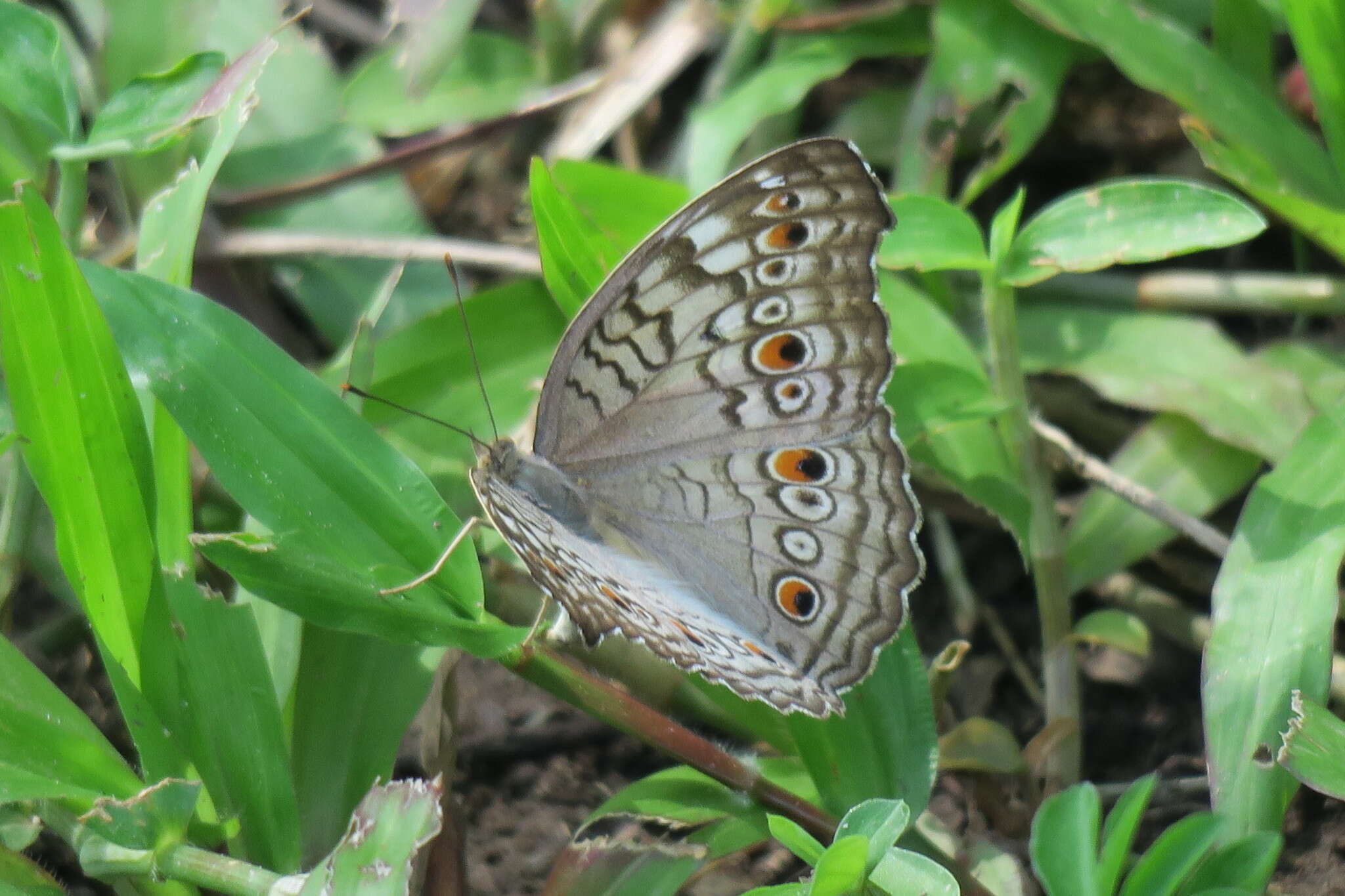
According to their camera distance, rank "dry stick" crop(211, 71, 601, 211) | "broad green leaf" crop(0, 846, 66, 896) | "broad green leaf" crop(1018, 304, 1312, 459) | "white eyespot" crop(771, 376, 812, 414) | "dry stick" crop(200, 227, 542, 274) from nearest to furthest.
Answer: "broad green leaf" crop(0, 846, 66, 896)
"white eyespot" crop(771, 376, 812, 414)
"broad green leaf" crop(1018, 304, 1312, 459)
"dry stick" crop(200, 227, 542, 274)
"dry stick" crop(211, 71, 601, 211)

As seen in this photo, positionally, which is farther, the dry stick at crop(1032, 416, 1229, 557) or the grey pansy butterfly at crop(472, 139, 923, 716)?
the dry stick at crop(1032, 416, 1229, 557)

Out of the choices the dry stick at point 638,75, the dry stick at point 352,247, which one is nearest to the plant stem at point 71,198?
the dry stick at point 352,247

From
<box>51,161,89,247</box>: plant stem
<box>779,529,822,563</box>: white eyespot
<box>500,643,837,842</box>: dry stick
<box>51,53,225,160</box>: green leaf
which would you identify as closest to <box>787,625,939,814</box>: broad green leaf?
<box>500,643,837,842</box>: dry stick

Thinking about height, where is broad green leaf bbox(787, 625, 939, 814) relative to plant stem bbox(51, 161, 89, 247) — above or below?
below

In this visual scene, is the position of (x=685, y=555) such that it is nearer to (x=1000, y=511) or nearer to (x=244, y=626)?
(x=1000, y=511)

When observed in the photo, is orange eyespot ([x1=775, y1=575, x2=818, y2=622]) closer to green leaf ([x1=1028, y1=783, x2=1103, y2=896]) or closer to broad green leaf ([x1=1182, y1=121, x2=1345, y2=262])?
green leaf ([x1=1028, y1=783, x2=1103, y2=896])

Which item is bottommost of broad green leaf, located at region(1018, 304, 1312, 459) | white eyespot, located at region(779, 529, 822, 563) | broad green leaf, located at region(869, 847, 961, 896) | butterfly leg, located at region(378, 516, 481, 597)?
broad green leaf, located at region(869, 847, 961, 896)

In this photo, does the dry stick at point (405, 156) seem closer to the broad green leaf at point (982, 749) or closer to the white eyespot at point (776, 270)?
the white eyespot at point (776, 270)

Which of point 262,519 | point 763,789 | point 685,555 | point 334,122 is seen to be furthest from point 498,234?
point 763,789
